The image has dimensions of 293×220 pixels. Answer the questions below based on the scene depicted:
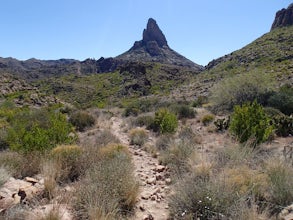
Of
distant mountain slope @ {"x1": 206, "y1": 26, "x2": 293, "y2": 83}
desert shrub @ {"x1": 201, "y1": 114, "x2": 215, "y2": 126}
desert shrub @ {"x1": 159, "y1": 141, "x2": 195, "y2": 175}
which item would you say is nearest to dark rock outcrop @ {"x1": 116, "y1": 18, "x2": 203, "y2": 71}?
distant mountain slope @ {"x1": 206, "y1": 26, "x2": 293, "y2": 83}

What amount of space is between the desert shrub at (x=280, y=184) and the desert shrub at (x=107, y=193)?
2.46 metres

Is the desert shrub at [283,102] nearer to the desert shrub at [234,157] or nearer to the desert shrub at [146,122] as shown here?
the desert shrub at [146,122]

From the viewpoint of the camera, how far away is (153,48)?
501 feet

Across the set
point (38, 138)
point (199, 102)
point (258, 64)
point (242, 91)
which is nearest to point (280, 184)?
point (38, 138)

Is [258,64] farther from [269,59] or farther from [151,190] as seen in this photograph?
[151,190]

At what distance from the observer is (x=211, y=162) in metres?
7.07

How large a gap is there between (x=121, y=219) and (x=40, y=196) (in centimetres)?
177

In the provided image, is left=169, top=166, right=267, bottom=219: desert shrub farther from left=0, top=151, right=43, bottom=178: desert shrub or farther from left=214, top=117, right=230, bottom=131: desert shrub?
left=214, top=117, right=230, bottom=131: desert shrub

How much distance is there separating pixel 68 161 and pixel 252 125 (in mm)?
5853

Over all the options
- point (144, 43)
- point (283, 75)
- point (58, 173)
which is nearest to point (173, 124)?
point (58, 173)

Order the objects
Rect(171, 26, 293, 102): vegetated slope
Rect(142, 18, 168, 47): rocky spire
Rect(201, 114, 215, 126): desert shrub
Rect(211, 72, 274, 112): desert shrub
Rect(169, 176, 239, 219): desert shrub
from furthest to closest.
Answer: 1. Rect(142, 18, 168, 47): rocky spire
2. Rect(171, 26, 293, 102): vegetated slope
3. Rect(211, 72, 274, 112): desert shrub
4. Rect(201, 114, 215, 126): desert shrub
5. Rect(169, 176, 239, 219): desert shrub

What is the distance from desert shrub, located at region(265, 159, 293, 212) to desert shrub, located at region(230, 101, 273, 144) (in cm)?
333

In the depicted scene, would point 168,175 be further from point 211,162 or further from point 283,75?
point 283,75

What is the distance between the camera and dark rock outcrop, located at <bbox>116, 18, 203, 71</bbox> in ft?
487
